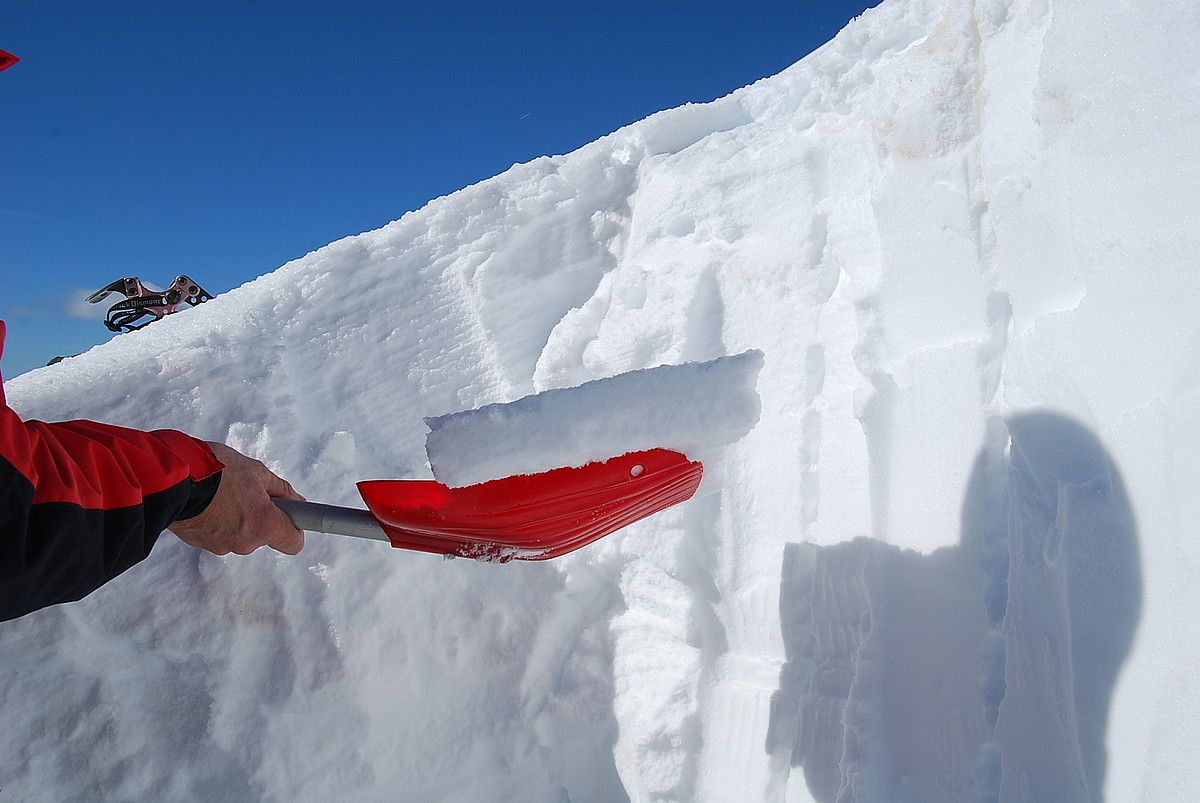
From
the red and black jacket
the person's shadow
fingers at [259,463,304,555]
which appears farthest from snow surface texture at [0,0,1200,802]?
the red and black jacket

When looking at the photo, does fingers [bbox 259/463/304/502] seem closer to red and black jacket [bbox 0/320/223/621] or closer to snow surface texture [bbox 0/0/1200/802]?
red and black jacket [bbox 0/320/223/621]

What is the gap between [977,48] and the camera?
5.71 ft

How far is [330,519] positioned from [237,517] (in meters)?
0.16

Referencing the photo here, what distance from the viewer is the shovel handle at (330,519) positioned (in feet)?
4.39

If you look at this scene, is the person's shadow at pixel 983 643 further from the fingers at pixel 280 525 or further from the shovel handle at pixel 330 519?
the fingers at pixel 280 525

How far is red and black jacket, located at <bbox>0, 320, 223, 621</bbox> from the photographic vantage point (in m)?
0.90

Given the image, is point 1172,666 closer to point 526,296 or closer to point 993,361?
point 993,361

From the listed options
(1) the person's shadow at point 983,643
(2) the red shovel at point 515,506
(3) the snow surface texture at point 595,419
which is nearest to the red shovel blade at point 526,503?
(2) the red shovel at point 515,506

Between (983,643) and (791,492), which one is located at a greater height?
(791,492)

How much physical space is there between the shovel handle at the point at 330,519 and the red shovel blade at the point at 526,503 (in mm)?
22

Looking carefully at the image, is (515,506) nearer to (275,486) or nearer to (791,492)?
(275,486)

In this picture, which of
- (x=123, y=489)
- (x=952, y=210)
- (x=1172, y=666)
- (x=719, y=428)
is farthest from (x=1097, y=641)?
(x=123, y=489)

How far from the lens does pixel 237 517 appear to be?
1.25m

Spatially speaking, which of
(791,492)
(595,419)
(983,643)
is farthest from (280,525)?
(983,643)
